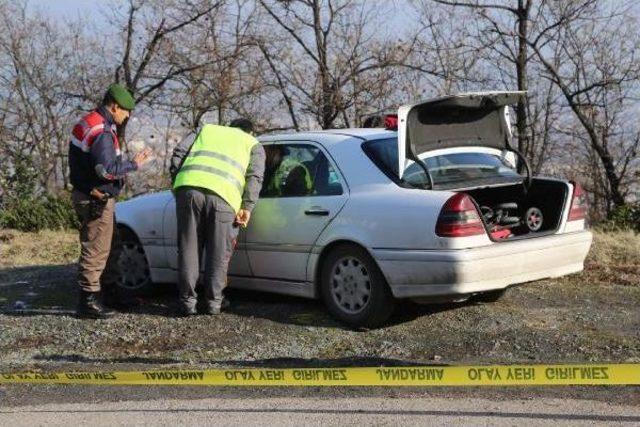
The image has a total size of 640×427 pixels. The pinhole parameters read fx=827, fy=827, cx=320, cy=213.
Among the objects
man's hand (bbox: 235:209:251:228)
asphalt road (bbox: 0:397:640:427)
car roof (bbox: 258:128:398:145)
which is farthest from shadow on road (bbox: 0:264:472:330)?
asphalt road (bbox: 0:397:640:427)

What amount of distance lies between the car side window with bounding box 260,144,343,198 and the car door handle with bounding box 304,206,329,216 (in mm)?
123

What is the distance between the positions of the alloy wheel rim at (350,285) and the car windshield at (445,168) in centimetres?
71

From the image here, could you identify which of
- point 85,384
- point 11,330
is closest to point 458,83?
point 11,330

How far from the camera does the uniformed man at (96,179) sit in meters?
6.55

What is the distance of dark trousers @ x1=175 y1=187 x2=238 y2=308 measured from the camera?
21.3ft

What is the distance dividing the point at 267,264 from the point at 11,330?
2.06 meters

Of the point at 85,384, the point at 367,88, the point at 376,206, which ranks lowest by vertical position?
the point at 85,384

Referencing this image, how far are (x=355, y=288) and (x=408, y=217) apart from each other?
738 millimetres

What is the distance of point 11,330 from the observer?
6.47 meters

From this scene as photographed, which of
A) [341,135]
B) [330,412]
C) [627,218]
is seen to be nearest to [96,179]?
[341,135]

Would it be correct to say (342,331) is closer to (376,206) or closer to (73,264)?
(376,206)

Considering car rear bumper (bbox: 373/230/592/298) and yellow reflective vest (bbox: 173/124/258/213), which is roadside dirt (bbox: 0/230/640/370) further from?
yellow reflective vest (bbox: 173/124/258/213)

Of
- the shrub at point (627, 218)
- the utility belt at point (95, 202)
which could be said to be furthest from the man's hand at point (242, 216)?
the shrub at point (627, 218)

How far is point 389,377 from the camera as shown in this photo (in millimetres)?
4188
